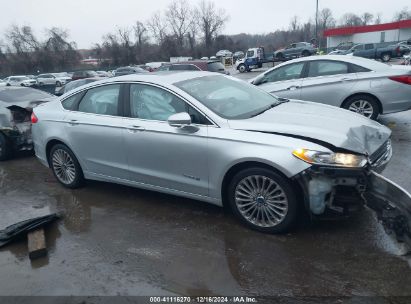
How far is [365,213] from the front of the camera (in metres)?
3.83

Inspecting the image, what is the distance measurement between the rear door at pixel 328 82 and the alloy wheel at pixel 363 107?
0.27 meters

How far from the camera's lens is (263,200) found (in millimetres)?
3475

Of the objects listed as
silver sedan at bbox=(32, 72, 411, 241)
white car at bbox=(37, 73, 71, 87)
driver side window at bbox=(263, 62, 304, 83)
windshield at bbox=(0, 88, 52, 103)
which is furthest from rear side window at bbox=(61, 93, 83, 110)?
white car at bbox=(37, 73, 71, 87)

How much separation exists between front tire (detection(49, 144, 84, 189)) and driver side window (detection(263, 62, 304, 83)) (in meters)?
4.71

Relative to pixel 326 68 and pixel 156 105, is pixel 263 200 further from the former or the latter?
pixel 326 68

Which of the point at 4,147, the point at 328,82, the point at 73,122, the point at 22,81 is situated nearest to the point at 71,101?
the point at 73,122

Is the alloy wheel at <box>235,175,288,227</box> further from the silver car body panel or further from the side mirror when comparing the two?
the side mirror

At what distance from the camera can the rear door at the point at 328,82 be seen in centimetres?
694

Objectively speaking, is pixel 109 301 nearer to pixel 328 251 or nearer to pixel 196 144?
pixel 196 144

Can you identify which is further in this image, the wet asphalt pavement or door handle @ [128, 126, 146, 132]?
door handle @ [128, 126, 146, 132]

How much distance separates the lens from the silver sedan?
321 centimetres

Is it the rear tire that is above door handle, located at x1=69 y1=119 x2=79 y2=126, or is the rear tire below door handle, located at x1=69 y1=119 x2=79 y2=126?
below

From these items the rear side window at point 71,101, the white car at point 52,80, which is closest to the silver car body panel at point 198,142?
the rear side window at point 71,101

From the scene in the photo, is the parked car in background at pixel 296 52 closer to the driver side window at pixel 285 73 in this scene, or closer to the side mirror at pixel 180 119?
the driver side window at pixel 285 73
